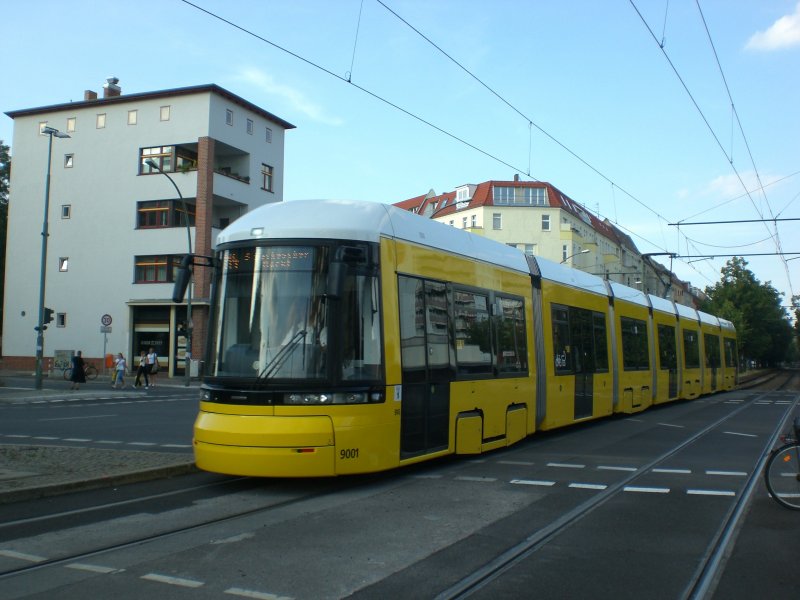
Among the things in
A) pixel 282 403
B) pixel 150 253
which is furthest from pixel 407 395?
pixel 150 253

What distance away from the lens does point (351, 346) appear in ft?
26.4

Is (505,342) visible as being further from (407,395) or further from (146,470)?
(146,470)

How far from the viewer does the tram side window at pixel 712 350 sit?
29.1m

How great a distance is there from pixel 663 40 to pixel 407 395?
10334 millimetres

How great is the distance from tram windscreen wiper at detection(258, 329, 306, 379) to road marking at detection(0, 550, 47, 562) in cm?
285

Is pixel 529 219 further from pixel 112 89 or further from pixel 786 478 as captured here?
pixel 786 478

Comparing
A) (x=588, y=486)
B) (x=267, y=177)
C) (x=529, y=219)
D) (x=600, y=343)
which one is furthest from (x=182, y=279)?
(x=529, y=219)

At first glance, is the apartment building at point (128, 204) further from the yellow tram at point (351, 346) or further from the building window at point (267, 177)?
the yellow tram at point (351, 346)

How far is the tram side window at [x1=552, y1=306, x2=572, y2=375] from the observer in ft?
45.2

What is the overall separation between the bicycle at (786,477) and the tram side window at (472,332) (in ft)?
12.8

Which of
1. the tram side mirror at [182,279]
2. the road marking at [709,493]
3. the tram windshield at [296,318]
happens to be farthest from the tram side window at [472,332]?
the tram side mirror at [182,279]

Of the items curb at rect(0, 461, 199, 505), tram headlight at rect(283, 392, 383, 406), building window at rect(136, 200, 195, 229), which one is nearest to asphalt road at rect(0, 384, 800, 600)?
curb at rect(0, 461, 199, 505)

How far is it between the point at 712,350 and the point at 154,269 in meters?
29.7

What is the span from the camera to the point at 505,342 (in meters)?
11.5
